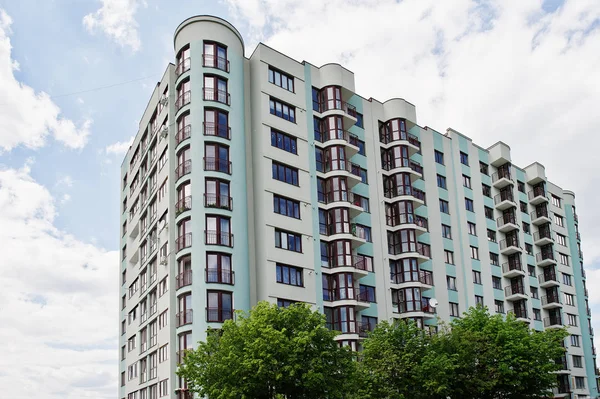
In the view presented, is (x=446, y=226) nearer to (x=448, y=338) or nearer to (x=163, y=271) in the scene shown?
(x=448, y=338)

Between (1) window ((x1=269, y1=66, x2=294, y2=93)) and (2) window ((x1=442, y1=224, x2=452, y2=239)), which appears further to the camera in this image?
(2) window ((x1=442, y1=224, x2=452, y2=239))

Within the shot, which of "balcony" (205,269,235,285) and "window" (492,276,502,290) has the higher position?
"window" (492,276,502,290)

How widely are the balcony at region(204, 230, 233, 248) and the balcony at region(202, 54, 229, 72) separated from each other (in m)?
14.3

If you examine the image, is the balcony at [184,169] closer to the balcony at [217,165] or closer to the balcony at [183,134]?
the balcony at [217,165]

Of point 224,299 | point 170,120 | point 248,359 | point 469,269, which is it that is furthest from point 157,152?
point 469,269

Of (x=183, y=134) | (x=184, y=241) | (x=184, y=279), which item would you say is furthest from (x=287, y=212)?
(x=183, y=134)

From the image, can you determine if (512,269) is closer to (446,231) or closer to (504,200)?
(504,200)

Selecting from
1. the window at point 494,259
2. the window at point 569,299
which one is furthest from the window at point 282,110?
Answer: the window at point 569,299

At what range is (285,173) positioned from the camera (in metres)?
55.6

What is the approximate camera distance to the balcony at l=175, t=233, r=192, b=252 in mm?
49625

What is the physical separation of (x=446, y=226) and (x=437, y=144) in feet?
32.0

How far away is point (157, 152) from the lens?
6150 centimetres

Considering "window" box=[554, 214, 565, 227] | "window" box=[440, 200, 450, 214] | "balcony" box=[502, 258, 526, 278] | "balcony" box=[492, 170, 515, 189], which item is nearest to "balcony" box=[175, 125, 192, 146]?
"window" box=[440, 200, 450, 214]

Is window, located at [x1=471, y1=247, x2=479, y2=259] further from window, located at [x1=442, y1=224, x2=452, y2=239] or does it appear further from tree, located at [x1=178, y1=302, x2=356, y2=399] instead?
tree, located at [x1=178, y1=302, x2=356, y2=399]
